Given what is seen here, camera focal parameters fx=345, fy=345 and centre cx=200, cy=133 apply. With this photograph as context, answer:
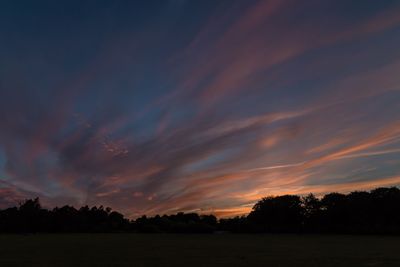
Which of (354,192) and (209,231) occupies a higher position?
(354,192)

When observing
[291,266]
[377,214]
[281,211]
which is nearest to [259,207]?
[281,211]

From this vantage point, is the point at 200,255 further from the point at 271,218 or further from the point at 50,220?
the point at 50,220

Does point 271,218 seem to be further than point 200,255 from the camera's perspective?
Yes

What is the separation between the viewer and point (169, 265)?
806 inches

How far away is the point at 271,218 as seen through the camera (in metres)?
111

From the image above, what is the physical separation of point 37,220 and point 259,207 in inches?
3138

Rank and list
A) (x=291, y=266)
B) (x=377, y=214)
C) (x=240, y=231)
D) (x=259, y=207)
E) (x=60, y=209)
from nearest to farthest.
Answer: (x=291, y=266) → (x=377, y=214) → (x=240, y=231) → (x=259, y=207) → (x=60, y=209)

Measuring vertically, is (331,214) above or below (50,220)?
below

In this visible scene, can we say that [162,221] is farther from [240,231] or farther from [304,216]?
[304,216]

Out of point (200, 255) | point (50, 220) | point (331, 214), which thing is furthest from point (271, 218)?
point (200, 255)

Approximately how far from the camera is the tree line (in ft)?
290

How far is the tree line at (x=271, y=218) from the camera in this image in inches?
3477

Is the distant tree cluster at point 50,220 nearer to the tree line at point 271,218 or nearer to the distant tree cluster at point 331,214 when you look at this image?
the tree line at point 271,218

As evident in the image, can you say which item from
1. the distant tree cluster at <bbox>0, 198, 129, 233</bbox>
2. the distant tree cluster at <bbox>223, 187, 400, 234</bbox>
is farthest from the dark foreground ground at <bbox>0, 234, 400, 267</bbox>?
the distant tree cluster at <bbox>0, 198, 129, 233</bbox>
